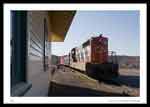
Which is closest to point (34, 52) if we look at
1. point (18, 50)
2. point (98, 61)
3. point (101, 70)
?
point (18, 50)

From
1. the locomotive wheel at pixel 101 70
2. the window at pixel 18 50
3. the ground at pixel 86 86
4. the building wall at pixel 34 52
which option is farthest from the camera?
the locomotive wheel at pixel 101 70

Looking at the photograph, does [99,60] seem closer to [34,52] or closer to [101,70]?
[101,70]

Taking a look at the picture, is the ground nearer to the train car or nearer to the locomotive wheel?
the locomotive wheel

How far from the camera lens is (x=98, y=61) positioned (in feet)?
36.0

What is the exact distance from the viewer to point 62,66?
17.6 m

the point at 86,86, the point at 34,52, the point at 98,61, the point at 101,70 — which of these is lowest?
the point at 86,86

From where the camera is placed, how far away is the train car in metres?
10.5

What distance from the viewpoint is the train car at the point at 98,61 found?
10.5 metres

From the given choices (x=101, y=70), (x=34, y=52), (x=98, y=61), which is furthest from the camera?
(x=98, y=61)

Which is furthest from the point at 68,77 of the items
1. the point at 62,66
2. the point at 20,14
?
the point at 20,14

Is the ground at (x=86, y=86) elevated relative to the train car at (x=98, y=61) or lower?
lower

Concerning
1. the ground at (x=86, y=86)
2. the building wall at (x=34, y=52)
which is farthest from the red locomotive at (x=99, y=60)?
the building wall at (x=34, y=52)

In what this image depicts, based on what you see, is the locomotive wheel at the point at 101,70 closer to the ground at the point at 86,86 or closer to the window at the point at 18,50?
the ground at the point at 86,86

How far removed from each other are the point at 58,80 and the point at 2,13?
35.8ft
